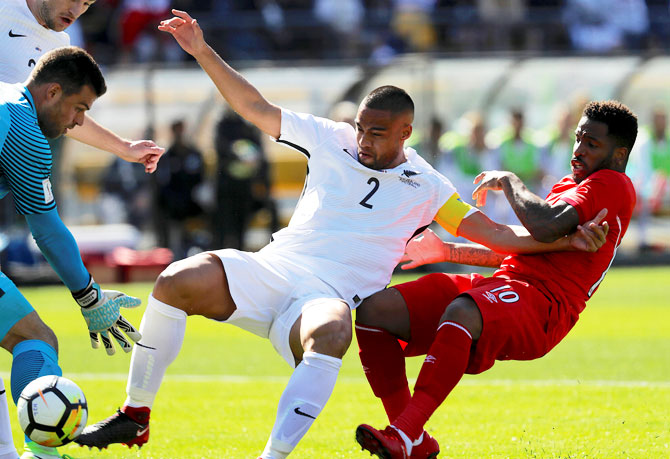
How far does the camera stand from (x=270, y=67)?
1838 cm

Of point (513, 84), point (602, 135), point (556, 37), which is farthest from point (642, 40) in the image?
point (602, 135)

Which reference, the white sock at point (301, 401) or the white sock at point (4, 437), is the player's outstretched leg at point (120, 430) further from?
the white sock at point (301, 401)

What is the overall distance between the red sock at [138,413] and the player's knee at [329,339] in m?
1.01

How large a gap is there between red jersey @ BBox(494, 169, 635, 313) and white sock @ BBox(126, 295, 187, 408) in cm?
184

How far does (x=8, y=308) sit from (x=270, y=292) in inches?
51.9

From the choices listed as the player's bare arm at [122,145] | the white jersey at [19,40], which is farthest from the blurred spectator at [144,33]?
the player's bare arm at [122,145]

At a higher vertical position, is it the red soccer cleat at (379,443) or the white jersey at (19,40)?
the white jersey at (19,40)

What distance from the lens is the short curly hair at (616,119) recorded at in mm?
5656

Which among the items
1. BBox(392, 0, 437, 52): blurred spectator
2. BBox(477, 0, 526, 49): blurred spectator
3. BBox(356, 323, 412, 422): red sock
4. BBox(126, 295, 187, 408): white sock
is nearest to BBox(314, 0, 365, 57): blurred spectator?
BBox(392, 0, 437, 52): blurred spectator

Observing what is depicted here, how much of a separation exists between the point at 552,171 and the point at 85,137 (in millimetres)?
12312

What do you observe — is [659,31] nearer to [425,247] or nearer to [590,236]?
[425,247]

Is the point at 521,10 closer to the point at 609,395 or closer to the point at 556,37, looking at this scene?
the point at 556,37

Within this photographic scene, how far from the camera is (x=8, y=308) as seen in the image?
5.10 metres

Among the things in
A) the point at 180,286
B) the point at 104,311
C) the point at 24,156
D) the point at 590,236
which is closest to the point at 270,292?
the point at 180,286
